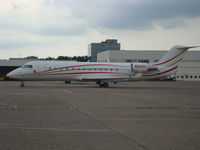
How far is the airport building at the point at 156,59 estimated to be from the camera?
89.4 meters

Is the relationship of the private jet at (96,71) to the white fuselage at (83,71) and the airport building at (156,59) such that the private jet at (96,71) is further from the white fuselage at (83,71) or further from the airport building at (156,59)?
the airport building at (156,59)

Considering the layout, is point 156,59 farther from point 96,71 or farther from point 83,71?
point 83,71

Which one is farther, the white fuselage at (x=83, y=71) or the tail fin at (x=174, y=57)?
the tail fin at (x=174, y=57)

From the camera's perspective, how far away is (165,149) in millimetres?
7734

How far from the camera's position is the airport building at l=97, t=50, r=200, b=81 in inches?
3519

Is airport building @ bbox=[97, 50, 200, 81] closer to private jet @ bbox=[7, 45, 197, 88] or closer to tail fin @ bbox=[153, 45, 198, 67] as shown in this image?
tail fin @ bbox=[153, 45, 198, 67]

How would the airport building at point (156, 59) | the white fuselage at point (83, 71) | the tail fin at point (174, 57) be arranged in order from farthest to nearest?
1. the airport building at point (156, 59)
2. the tail fin at point (174, 57)
3. the white fuselage at point (83, 71)

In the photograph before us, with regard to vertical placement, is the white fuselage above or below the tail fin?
below

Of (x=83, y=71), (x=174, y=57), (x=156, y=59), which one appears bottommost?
(x=83, y=71)

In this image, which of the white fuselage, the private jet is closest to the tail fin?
the private jet

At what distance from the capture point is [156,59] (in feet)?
294

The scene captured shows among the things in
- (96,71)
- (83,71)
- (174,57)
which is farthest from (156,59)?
(83,71)

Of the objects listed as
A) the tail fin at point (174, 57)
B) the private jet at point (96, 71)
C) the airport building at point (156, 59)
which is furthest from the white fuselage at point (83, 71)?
the airport building at point (156, 59)

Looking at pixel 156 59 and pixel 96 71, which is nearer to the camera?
pixel 96 71
